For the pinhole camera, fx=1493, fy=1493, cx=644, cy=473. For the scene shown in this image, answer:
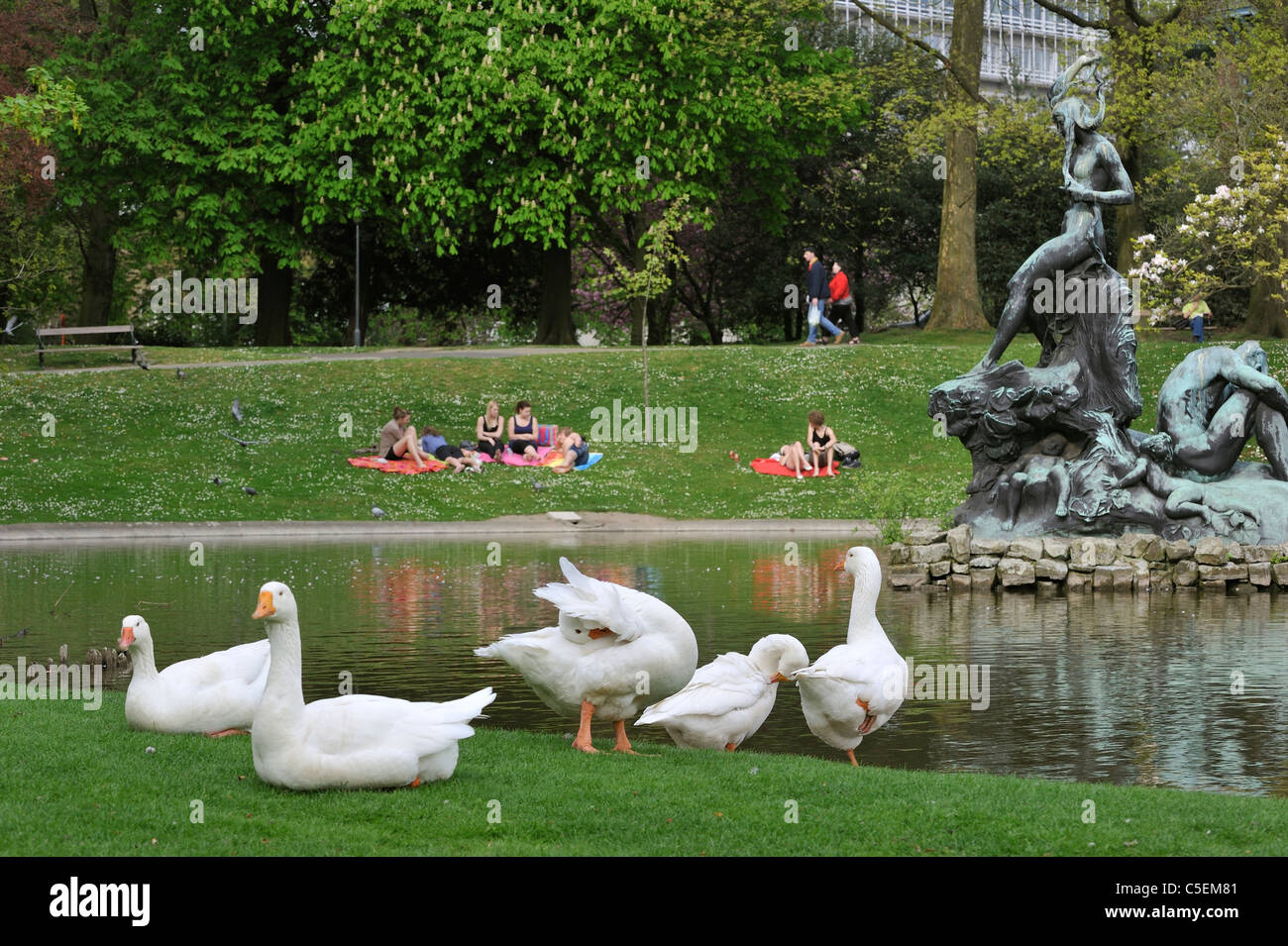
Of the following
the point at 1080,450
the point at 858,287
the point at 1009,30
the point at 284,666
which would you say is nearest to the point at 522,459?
the point at 1080,450

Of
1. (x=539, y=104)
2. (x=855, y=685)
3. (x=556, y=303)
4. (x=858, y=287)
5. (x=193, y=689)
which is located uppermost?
(x=539, y=104)

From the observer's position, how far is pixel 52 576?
724 inches

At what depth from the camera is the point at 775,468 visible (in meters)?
30.5

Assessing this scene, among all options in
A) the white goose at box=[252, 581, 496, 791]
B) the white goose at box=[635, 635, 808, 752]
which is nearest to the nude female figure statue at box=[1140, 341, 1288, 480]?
the white goose at box=[635, 635, 808, 752]

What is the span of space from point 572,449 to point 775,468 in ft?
13.6

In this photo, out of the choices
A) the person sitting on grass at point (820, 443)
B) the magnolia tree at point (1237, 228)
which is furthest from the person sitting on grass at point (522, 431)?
the magnolia tree at point (1237, 228)

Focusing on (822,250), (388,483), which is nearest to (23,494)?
(388,483)

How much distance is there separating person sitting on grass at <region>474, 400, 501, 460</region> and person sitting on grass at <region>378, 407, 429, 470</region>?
4.36ft

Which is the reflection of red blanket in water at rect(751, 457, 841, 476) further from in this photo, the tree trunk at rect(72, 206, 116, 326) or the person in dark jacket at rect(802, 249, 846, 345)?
the tree trunk at rect(72, 206, 116, 326)

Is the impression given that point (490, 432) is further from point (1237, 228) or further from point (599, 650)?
point (599, 650)

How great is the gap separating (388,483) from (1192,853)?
23.1 m

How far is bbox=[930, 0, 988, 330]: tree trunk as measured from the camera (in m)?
39.9

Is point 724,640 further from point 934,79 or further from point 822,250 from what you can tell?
point 822,250
